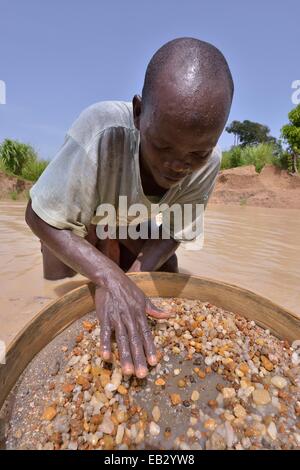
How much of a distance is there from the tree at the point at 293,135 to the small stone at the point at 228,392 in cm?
1158

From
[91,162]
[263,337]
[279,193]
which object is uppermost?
[91,162]

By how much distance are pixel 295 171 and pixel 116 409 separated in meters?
11.9

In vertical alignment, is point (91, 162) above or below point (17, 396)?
above

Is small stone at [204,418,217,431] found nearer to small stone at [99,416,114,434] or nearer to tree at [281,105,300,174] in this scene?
small stone at [99,416,114,434]

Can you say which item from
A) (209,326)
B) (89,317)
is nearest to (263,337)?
(209,326)

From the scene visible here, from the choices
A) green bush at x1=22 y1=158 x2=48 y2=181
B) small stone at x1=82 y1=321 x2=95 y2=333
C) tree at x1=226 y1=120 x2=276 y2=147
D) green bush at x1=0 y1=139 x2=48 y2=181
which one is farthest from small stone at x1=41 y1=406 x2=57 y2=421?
tree at x1=226 y1=120 x2=276 y2=147

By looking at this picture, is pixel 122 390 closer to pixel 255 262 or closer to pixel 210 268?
pixel 210 268

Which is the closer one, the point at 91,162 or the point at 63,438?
the point at 63,438

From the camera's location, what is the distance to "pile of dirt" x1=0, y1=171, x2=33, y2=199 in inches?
368

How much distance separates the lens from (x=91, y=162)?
117cm

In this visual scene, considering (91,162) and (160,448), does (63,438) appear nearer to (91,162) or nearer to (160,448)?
(160,448)

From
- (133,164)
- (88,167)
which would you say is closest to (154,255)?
(133,164)
